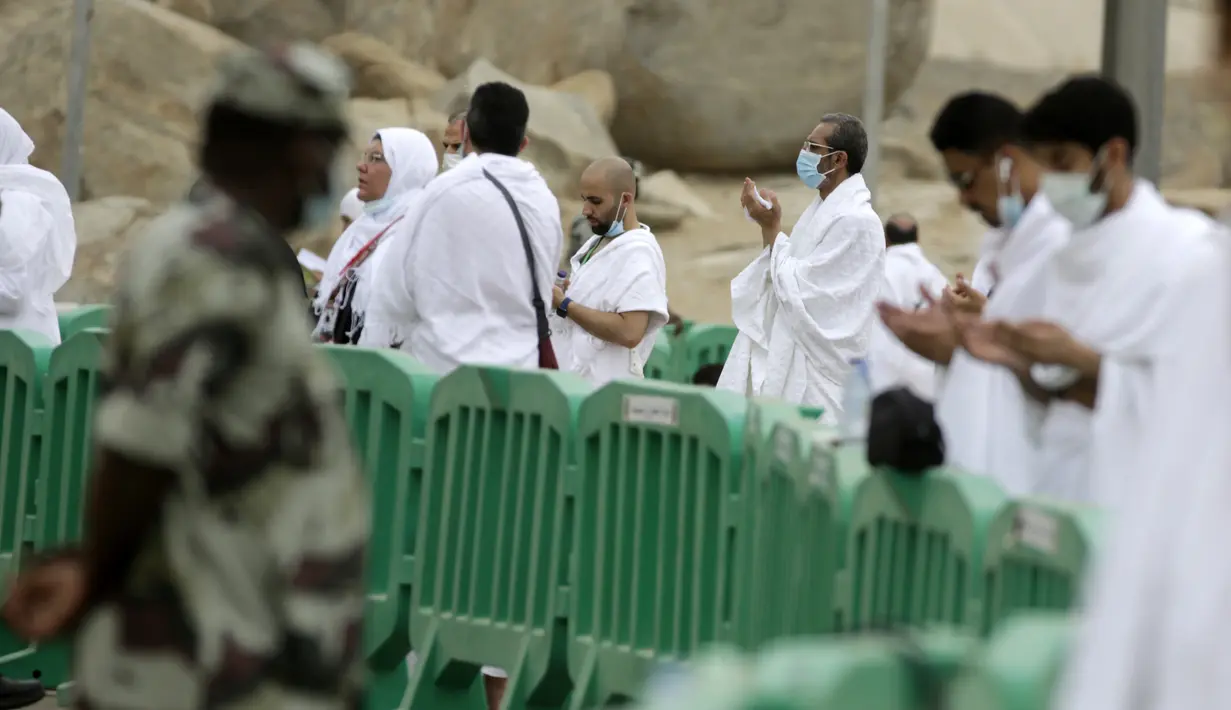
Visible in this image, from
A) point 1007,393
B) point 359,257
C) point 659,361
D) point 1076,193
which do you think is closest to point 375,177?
point 359,257

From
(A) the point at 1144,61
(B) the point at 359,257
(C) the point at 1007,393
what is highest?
(A) the point at 1144,61

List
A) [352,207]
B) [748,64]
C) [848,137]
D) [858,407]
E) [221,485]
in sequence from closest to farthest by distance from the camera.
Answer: [221,485] → [858,407] → [848,137] → [352,207] → [748,64]

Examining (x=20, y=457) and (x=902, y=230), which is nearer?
(x=20, y=457)

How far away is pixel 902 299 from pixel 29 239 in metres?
3.76

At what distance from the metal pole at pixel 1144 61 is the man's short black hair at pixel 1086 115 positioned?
689 cm

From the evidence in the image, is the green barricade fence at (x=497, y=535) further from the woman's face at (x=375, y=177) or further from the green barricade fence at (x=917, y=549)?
the woman's face at (x=375, y=177)

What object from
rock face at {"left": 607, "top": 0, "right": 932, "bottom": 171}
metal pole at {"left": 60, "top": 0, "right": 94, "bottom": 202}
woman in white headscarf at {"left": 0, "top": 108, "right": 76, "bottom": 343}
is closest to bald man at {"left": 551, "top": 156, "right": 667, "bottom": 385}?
woman in white headscarf at {"left": 0, "top": 108, "right": 76, "bottom": 343}

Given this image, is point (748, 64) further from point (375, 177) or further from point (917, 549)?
point (917, 549)

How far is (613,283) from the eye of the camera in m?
7.77

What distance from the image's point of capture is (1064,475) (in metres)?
4.38

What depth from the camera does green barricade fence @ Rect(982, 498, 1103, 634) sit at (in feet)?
9.87

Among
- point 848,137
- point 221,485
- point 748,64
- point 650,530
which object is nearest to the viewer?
point 221,485

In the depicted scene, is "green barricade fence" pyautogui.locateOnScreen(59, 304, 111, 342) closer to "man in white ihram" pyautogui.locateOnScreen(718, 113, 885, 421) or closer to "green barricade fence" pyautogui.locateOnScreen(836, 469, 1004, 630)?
"man in white ihram" pyautogui.locateOnScreen(718, 113, 885, 421)

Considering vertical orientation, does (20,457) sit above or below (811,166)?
below
